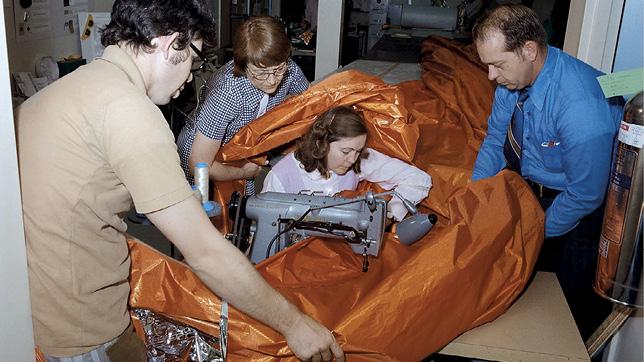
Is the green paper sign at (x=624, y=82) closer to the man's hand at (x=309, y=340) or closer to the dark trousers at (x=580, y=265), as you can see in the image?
the dark trousers at (x=580, y=265)

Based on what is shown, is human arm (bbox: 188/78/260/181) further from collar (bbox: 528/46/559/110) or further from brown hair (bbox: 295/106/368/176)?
collar (bbox: 528/46/559/110)

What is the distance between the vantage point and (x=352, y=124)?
203 centimetres

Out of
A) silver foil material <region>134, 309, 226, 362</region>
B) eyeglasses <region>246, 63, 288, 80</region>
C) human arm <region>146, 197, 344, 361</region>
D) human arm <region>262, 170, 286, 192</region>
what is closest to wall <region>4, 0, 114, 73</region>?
eyeglasses <region>246, 63, 288, 80</region>

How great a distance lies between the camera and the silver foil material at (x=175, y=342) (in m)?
1.36

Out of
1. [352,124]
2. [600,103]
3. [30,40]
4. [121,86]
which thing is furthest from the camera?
[30,40]

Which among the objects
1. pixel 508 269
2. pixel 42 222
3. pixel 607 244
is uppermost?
pixel 42 222

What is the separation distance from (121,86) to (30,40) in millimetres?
1473

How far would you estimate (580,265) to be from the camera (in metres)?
1.94

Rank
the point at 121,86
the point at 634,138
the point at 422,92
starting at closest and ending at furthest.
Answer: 1. the point at 121,86
2. the point at 634,138
3. the point at 422,92

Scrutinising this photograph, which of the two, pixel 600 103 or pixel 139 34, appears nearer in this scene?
pixel 139 34

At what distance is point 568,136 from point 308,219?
753mm

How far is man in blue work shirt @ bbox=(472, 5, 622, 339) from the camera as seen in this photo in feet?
5.47

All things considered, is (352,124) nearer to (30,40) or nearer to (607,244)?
(607,244)

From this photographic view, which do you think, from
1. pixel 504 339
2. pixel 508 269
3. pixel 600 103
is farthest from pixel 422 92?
pixel 504 339
